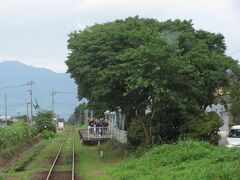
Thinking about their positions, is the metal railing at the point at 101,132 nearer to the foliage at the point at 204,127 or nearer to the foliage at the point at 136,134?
the foliage at the point at 136,134

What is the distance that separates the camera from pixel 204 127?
93.8 ft

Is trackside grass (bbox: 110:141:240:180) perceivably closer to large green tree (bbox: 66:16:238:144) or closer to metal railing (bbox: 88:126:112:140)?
large green tree (bbox: 66:16:238:144)

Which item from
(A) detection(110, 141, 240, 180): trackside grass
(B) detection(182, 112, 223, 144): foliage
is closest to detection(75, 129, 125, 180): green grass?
(A) detection(110, 141, 240, 180): trackside grass

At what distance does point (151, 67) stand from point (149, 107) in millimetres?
3435

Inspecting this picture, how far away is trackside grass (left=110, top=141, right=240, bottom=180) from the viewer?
642 inches

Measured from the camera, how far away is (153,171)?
2119 centimetres

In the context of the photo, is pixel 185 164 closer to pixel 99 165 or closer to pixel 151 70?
pixel 151 70

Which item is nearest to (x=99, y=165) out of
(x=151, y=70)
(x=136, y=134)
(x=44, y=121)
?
(x=136, y=134)

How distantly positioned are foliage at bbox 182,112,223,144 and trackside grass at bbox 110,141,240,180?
371 cm

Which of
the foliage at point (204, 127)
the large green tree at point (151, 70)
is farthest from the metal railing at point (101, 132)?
the foliage at point (204, 127)

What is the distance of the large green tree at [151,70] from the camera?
27.4m

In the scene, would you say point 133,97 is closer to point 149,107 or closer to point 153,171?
point 149,107

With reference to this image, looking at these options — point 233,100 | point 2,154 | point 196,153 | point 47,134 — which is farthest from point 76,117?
point 196,153

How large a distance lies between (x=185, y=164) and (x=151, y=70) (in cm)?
785
